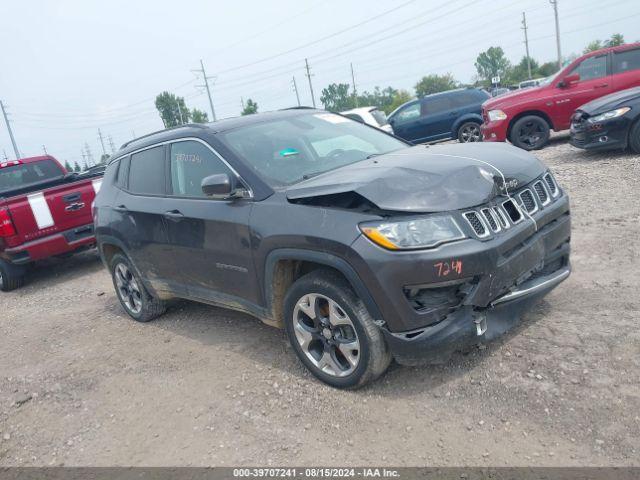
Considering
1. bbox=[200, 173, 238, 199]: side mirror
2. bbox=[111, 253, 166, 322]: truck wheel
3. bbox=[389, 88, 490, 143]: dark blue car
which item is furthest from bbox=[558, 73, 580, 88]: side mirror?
bbox=[200, 173, 238, 199]: side mirror

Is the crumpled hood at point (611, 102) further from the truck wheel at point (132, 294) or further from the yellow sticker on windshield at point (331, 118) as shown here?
the truck wheel at point (132, 294)

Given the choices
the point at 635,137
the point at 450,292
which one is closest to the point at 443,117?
the point at 635,137

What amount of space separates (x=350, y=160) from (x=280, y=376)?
1.70 meters

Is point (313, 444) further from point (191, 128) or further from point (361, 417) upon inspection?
point (191, 128)

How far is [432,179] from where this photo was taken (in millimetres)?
3123

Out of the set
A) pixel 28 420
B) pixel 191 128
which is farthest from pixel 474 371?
pixel 28 420

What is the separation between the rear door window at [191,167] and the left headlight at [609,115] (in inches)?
269

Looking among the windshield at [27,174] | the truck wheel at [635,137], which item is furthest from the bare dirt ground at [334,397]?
the windshield at [27,174]

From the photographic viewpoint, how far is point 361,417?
10.2 ft

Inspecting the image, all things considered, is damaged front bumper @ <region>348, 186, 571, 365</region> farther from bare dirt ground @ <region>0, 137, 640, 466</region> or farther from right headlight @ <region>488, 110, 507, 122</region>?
right headlight @ <region>488, 110, 507, 122</region>

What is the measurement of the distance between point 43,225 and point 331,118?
16.3ft

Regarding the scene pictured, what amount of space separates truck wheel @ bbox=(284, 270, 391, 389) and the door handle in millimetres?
1294

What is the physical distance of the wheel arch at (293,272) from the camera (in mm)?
3004

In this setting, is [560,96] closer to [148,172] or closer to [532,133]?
[532,133]
